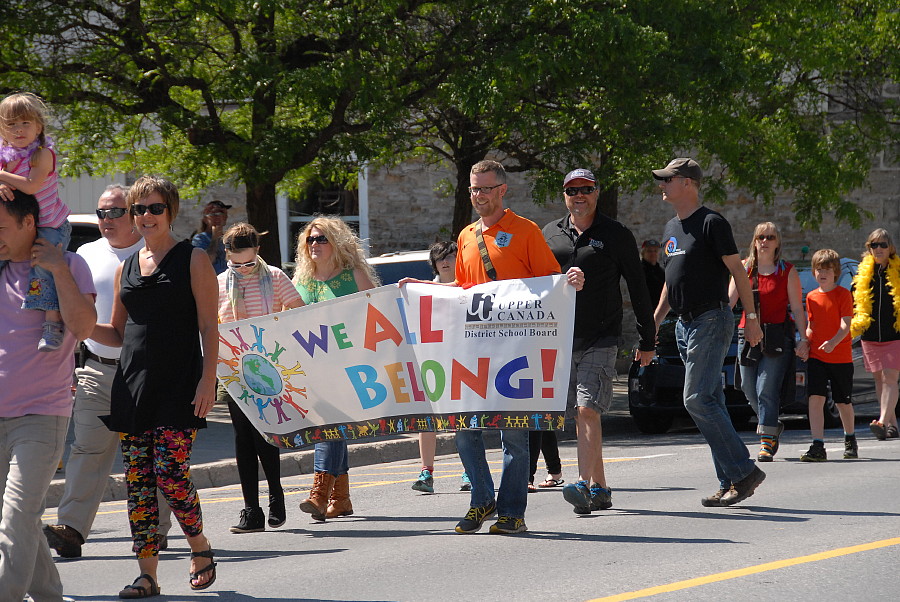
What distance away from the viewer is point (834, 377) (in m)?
10.9

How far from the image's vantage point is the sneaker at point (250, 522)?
7.57m

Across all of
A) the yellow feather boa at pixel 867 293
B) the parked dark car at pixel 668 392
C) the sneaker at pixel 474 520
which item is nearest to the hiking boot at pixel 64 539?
the sneaker at pixel 474 520

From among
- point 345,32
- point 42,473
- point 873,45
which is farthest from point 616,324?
point 873,45

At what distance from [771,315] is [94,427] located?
232 inches

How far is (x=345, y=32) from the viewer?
46.6 ft

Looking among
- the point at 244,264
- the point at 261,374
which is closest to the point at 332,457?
the point at 261,374

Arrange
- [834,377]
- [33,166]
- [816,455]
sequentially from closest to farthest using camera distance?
[33,166]
[816,455]
[834,377]

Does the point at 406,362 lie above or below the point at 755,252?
below

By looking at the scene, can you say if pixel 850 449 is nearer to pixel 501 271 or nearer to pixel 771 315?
pixel 771 315

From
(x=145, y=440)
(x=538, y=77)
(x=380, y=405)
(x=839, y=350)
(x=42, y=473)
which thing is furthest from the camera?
(x=538, y=77)

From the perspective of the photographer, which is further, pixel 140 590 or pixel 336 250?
pixel 336 250

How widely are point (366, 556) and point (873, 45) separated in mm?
16380

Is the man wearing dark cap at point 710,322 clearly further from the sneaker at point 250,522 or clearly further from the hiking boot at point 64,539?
the hiking boot at point 64,539

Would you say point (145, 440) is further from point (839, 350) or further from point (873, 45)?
point (873, 45)
